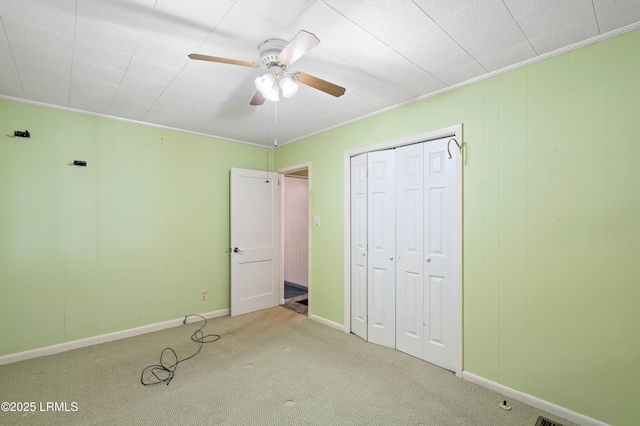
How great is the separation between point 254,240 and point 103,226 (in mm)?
1862

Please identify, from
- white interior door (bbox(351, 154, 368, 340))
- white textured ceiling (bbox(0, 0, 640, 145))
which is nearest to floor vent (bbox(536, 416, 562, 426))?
white interior door (bbox(351, 154, 368, 340))

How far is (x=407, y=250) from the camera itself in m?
2.96

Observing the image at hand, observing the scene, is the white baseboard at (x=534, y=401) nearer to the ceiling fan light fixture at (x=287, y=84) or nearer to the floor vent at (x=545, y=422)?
the floor vent at (x=545, y=422)

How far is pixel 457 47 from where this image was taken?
1967 mm

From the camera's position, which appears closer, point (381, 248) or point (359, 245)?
point (381, 248)

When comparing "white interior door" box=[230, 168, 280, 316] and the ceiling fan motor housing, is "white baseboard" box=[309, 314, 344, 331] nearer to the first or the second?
"white interior door" box=[230, 168, 280, 316]

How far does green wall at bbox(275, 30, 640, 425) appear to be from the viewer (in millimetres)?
1811

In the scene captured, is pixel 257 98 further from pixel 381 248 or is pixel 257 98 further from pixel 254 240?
pixel 254 240

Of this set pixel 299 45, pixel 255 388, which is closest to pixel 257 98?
pixel 299 45

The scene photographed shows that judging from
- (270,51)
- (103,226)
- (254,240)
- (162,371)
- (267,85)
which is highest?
(270,51)

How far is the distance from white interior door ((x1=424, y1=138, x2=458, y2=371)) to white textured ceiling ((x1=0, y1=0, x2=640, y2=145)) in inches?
28.8

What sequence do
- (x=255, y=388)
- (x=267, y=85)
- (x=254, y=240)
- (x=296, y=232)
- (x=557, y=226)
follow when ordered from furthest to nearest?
(x=296, y=232) < (x=254, y=240) < (x=255, y=388) < (x=557, y=226) < (x=267, y=85)

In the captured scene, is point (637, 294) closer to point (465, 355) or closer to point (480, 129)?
point (465, 355)

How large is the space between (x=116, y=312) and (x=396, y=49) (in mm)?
3939
